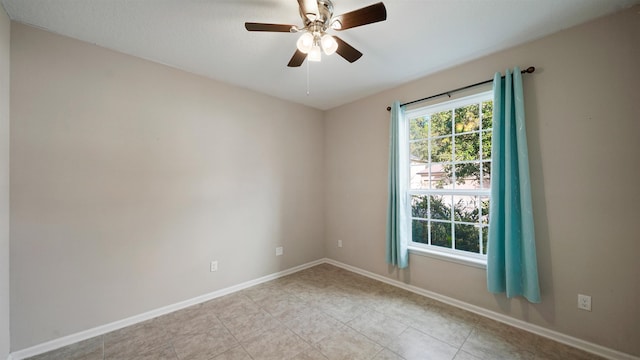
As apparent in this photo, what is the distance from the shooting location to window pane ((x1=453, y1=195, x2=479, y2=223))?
100 inches

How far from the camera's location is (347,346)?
6.39 feet

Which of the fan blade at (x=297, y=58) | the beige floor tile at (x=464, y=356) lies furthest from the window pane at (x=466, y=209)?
the fan blade at (x=297, y=58)

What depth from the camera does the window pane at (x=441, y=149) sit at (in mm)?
2740

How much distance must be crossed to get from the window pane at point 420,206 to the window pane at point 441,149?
496mm

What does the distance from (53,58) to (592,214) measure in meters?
4.52

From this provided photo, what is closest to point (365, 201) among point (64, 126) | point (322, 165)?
point (322, 165)

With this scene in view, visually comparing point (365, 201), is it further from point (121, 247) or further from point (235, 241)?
point (121, 247)

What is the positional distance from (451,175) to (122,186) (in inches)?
133

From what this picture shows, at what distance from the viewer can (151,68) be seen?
7.93 ft

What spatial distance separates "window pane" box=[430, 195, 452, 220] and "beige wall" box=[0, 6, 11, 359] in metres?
3.78

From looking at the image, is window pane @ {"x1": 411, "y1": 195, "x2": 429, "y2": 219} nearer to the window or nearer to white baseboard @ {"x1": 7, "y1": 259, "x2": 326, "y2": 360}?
the window

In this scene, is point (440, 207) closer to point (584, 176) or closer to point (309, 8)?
point (584, 176)

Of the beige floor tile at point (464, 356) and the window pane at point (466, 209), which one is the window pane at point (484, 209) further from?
the beige floor tile at point (464, 356)

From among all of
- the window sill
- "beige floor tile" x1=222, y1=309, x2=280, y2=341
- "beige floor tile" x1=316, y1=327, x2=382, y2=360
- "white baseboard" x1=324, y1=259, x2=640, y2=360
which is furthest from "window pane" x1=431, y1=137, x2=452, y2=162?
"beige floor tile" x1=222, y1=309, x2=280, y2=341
